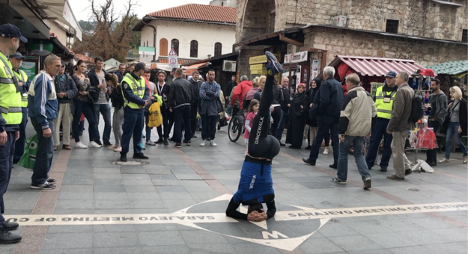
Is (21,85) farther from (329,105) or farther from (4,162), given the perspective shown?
(329,105)

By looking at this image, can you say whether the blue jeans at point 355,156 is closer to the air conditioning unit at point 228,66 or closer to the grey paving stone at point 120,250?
the grey paving stone at point 120,250

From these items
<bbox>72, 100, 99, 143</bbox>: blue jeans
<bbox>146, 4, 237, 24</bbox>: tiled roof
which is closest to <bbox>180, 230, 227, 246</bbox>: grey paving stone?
<bbox>72, 100, 99, 143</bbox>: blue jeans

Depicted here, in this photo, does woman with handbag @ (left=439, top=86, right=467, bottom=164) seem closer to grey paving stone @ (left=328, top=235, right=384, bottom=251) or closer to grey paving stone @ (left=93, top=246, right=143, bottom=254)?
grey paving stone @ (left=328, top=235, right=384, bottom=251)

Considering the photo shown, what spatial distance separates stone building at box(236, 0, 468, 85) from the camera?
1562 cm

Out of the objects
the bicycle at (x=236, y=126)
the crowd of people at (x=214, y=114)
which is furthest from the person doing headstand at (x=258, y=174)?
the bicycle at (x=236, y=126)

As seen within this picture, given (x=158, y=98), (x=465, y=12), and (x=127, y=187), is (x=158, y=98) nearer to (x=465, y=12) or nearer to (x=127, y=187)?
(x=127, y=187)

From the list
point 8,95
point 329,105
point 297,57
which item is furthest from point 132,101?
point 297,57

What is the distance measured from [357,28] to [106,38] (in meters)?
39.8

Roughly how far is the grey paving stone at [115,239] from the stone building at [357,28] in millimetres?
11312

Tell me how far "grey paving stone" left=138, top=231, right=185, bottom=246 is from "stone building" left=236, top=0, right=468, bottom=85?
11081 millimetres

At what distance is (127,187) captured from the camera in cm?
680

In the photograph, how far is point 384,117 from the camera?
29.5 ft

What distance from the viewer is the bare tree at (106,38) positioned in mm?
52969

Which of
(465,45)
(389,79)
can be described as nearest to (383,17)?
(465,45)
